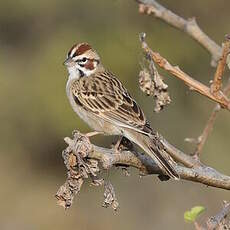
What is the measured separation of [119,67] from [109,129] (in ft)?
30.5

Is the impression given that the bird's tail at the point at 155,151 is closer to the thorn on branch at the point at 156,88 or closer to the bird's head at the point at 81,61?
the thorn on branch at the point at 156,88

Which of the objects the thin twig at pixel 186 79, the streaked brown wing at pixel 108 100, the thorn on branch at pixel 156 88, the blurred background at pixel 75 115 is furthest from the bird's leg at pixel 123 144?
the blurred background at pixel 75 115

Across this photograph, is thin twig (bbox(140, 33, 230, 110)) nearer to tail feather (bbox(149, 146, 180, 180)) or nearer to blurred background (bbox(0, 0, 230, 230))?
tail feather (bbox(149, 146, 180, 180))

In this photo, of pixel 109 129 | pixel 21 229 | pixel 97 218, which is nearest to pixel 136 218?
pixel 97 218

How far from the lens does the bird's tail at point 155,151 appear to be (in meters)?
3.38

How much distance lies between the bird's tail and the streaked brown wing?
128mm

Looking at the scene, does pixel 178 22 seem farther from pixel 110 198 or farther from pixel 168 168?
pixel 110 198

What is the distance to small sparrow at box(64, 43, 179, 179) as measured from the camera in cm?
461

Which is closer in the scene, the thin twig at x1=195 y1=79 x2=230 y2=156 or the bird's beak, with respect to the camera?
the thin twig at x1=195 y1=79 x2=230 y2=156

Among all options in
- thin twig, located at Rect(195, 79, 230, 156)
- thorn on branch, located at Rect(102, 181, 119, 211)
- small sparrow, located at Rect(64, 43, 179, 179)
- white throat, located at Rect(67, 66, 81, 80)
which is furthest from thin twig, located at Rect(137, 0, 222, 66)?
white throat, located at Rect(67, 66, 81, 80)

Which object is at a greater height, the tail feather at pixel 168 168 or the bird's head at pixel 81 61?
the bird's head at pixel 81 61

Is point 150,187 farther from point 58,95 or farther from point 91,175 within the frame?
point 91,175

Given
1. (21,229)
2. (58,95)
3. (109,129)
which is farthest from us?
(58,95)

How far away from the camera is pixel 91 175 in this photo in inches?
126
